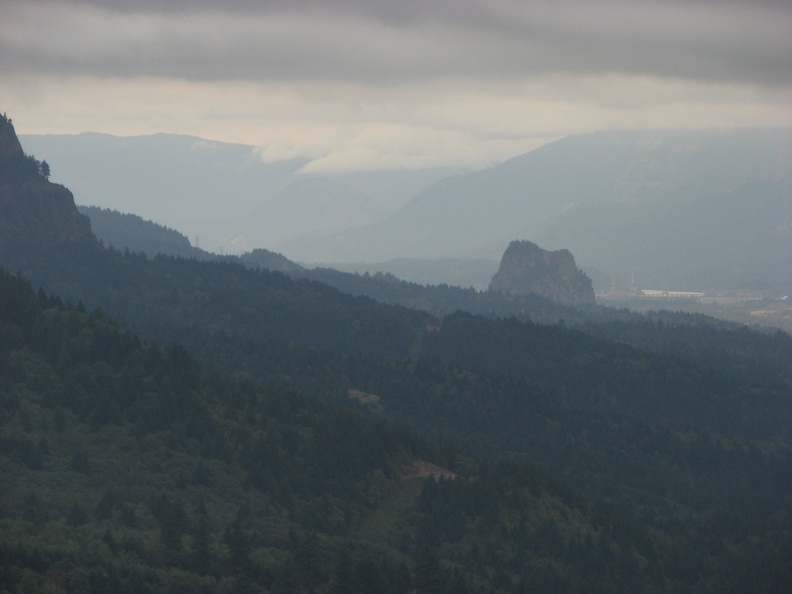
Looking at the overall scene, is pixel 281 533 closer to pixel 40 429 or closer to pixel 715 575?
pixel 40 429

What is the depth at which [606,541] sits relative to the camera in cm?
18588

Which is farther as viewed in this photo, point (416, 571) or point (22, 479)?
point (22, 479)

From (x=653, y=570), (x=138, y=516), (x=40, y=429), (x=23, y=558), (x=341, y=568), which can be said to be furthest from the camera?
(x=653, y=570)

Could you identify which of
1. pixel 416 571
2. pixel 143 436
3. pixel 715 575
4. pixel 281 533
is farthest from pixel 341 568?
pixel 715 575

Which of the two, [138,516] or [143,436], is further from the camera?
[143,436]

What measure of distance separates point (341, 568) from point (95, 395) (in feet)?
181

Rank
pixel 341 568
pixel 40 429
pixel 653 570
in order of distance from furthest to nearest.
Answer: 1. pixel 653 570
2. pixel 40 429
3. pixel 341 568

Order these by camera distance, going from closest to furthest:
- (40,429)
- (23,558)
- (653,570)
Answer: (23,558) → (40,429) → (653,570)

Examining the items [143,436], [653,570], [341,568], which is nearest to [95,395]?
[143,436]

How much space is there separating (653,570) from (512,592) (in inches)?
1319

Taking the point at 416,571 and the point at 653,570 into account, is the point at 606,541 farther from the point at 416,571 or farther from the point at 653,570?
the point at 416,571

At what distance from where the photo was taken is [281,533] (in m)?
163

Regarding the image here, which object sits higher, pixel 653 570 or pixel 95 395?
pixel 95 395

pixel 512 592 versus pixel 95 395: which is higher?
pixel 95 395
